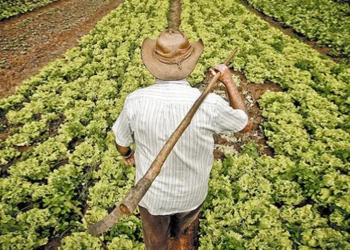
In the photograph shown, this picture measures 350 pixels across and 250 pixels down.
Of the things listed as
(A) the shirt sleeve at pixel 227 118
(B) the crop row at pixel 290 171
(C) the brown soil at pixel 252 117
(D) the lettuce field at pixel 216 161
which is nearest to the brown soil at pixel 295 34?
(D) the lettuce field at pixel 216 161

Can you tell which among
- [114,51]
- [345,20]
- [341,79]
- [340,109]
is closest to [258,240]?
[340,109]

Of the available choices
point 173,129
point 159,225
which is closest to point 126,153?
point 159,225

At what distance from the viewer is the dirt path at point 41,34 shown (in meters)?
8.43

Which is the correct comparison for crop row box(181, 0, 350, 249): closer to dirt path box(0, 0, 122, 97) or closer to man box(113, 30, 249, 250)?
man box(113, 30, 249, 250)

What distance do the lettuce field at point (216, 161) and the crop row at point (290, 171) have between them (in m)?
0.02

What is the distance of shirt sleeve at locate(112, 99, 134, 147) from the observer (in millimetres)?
2334

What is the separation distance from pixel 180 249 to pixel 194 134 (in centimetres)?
224

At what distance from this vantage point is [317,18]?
35.9 ft

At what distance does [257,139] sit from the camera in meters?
5.58

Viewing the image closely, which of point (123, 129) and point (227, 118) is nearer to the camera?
point (227, 118)

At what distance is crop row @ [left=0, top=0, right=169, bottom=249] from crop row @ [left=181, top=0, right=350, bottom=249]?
1.27 metres

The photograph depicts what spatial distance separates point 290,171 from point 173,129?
315 centimetres

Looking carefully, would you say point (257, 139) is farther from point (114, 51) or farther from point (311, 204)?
point (114, 51)

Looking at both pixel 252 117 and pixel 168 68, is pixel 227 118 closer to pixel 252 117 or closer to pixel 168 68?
pixel 168 68
